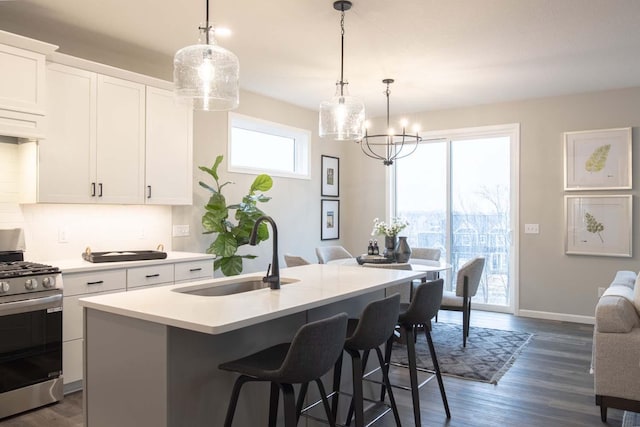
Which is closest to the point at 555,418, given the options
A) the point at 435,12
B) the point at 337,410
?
the point at 337,410

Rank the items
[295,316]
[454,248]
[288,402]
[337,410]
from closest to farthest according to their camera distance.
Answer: [288,402], [295,316], [337,410], [454,248]

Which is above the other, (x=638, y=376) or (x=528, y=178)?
(x=528, y=178)

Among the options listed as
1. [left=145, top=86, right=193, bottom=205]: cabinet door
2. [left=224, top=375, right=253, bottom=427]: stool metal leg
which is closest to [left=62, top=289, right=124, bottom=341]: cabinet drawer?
[left=145, top=86, right=193, bottom=205]: cabinet door

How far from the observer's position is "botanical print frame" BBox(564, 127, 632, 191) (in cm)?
548

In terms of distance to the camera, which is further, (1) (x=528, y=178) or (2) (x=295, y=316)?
(1) (x=528, y=178)

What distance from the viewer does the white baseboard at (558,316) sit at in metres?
5.69

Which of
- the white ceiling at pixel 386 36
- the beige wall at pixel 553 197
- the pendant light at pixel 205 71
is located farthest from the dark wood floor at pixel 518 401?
the white ceiling at pixel 386 36

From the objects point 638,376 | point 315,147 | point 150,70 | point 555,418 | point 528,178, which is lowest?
point 555,418

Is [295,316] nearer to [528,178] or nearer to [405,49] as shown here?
[405,49]

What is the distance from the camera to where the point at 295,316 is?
105 inches

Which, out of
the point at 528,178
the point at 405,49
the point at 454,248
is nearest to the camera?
the point at 405,49

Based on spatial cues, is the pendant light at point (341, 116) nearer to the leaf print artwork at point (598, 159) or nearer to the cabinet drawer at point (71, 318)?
the cabinet drawer at point (71, 318)

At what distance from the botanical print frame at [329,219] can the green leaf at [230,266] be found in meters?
2.21

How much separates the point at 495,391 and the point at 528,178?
333 cm
